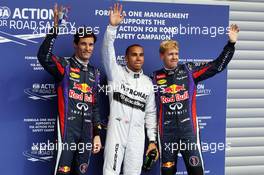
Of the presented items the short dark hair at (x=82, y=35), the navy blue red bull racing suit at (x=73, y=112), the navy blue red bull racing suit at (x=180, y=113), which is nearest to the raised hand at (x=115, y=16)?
the short dark hair at (x=82, y=35)

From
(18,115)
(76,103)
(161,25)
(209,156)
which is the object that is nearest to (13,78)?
(18,115)

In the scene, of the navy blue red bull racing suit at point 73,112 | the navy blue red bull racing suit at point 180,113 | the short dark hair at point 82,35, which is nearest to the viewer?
the navy blue red bull racing suit at point 73,112

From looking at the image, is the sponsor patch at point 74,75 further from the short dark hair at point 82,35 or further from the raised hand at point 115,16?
the raised hand at point 115,16

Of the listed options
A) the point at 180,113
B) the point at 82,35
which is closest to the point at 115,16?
the point at 82,35

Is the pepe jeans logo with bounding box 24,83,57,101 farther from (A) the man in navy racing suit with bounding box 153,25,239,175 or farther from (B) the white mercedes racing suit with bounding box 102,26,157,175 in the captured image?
(A) the man in navy racing suit with bounding box 153,25,239,175

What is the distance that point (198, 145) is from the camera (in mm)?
4309

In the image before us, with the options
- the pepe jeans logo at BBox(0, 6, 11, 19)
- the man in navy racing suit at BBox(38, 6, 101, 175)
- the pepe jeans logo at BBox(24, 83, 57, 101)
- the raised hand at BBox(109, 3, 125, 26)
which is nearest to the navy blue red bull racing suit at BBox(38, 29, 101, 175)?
the man in navy racing suit at BBox(38, 6, 101, 175)

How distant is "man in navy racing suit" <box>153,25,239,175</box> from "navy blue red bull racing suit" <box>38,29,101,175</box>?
0.67 metres

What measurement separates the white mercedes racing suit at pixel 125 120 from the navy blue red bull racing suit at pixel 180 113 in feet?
0.58

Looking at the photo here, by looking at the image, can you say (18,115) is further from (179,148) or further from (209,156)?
(209,156)

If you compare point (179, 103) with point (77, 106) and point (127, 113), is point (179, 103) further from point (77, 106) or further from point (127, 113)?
point (77, 106)

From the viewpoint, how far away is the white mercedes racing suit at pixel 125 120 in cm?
414

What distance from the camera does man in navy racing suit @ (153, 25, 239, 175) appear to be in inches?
167

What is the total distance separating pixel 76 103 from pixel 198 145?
1206mm
